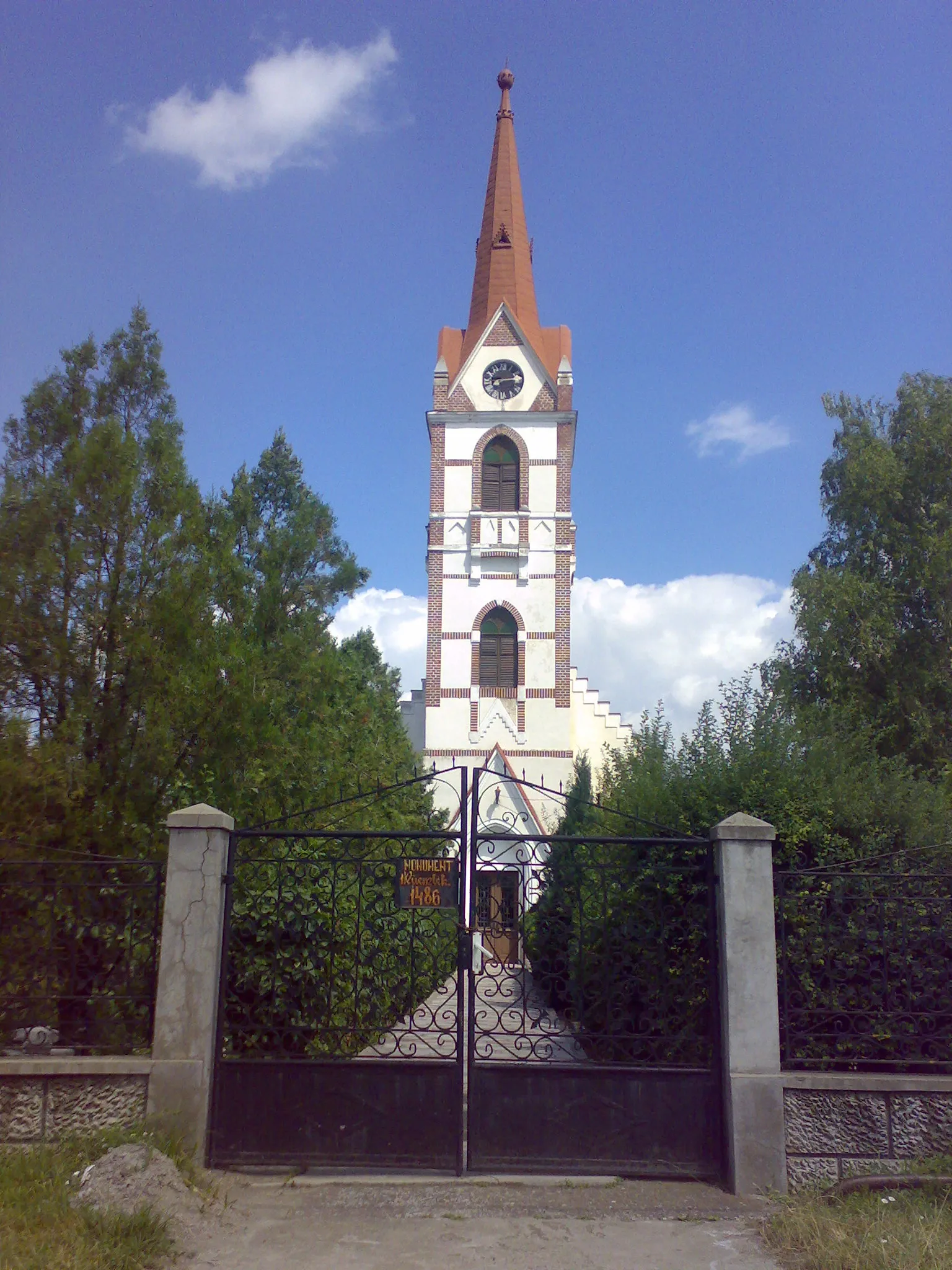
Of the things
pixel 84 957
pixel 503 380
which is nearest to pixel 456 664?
pixel 503 380

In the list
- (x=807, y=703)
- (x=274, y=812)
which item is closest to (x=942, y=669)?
(x=807, y=703)

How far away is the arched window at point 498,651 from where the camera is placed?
26.9 meters

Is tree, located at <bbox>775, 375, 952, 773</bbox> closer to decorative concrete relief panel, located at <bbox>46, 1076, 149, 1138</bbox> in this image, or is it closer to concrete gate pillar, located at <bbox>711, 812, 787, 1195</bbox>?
concrete gate pillar, located at <bbox>711, 812, 787, 1195</bbox>

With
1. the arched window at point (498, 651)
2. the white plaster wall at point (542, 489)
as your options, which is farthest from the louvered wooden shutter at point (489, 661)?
the white plaster wall at point (542, 489)

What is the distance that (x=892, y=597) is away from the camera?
21.0 meters

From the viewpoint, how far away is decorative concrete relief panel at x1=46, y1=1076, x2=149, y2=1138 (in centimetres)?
632

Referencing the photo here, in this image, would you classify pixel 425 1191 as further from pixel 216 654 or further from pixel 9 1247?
pixel 216 654

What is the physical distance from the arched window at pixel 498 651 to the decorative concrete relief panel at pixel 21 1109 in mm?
20738

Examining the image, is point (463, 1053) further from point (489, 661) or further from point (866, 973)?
point (489, 661)

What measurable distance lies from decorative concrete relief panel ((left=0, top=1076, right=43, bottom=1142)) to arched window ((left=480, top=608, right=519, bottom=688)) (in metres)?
20.7

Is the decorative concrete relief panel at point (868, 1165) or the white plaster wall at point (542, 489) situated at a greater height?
the white plaster wall at point (542, 489)

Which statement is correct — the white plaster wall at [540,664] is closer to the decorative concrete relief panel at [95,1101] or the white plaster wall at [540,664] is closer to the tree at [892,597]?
the tree at [892,597]

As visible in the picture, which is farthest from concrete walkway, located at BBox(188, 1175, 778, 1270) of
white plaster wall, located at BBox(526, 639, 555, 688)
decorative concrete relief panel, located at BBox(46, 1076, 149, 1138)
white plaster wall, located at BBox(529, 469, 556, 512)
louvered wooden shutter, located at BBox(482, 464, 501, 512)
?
louvered wooden shutter, located at BBox(482, 464, 501, 512)

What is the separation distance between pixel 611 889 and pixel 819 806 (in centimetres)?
238
